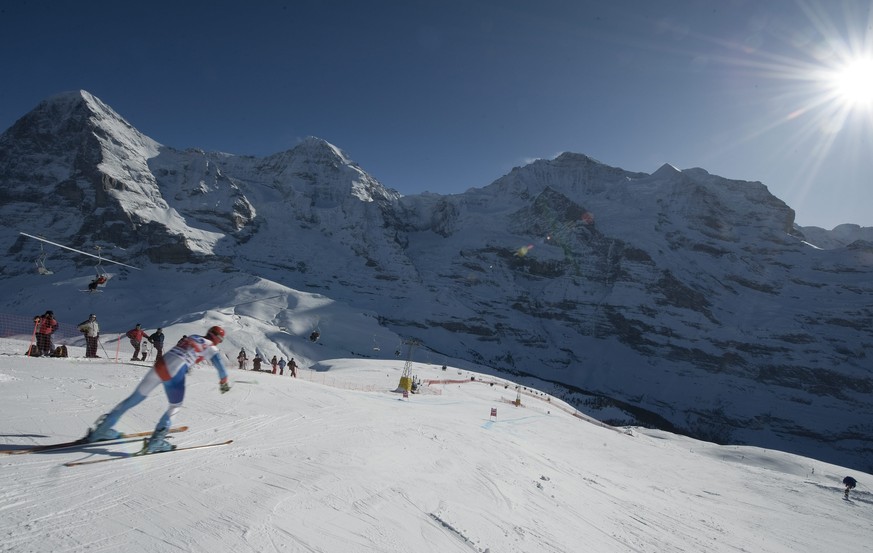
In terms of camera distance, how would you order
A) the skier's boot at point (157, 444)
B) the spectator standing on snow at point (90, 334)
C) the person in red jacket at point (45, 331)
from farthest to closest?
the spectator standing on snow at point (90, 334) < the person in red jacket at point (45, 331) < the skier's boot at point (157, 444)

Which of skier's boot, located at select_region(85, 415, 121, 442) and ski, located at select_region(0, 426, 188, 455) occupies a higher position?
skier's boot, located at select_region(85, 415, 121, 442)

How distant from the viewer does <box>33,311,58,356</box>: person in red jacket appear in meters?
14.8

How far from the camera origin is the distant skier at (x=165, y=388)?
5832 mm

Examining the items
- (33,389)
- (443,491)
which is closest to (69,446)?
(33,389)

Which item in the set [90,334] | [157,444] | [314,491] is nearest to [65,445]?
[157,444]

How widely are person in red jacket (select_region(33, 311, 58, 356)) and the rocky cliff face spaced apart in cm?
11742

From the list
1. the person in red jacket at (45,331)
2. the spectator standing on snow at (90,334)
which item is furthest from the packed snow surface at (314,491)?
the spectator standing on snow at (90,334)

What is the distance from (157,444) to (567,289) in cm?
19536

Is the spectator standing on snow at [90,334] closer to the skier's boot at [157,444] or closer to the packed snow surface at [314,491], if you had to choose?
the packed snow surface at [314,491]

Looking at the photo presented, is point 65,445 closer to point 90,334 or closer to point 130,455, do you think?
point 130,455

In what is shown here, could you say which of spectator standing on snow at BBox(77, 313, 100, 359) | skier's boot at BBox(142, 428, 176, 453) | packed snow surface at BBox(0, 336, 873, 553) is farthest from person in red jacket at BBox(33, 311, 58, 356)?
skier's boot at BBox(142, 428, 176, 453)

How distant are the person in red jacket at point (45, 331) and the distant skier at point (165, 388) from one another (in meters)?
12.4

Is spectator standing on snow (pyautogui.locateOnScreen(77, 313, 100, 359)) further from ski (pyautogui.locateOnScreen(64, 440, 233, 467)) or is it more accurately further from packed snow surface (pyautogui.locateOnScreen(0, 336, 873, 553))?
ski (pyautogui.locateOnScreen(64, 440, 233, 467))

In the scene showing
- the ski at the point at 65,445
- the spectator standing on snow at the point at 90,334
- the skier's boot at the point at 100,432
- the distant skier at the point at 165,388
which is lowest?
the spectator standing on snow at the point at 90,334
